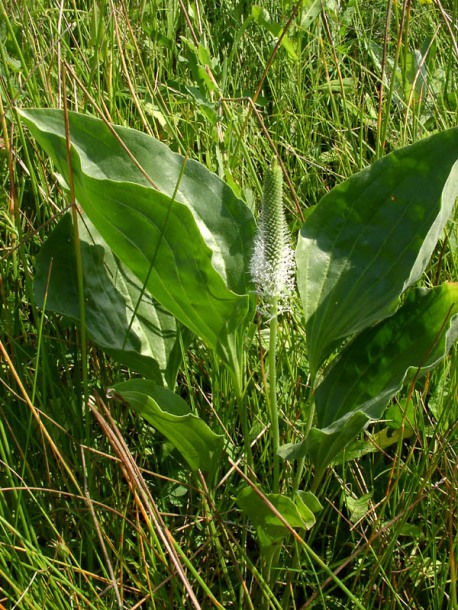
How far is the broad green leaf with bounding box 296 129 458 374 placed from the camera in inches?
53.7

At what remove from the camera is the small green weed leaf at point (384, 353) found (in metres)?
1.41

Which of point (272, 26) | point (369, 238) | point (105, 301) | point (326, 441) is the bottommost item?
point (326, 441)

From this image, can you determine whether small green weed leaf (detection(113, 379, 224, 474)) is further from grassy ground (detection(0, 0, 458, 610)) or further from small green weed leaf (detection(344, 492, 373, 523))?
small green weed leaf (detection(344, 492, 373, 523))

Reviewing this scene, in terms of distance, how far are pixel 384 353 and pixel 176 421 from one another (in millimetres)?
449

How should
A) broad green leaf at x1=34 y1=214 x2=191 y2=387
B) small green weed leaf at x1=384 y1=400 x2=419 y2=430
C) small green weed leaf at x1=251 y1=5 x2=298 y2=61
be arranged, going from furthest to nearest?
small green weed leaf at x1=251 y1=5 x2=298 y2=61
small green weed leaf at x1=384 y1=400 x2=419 y2=430
broad green leaf at x1=34 y1=214 x2=191 y2=387

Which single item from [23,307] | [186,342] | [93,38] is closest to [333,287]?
[186,342]

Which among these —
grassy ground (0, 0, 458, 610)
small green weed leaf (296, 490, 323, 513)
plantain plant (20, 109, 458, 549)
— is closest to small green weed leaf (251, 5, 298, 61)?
grassy ground (0, 0, 458, 610)

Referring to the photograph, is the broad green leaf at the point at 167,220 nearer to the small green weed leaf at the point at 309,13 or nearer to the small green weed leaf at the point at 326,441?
the small green weed leaf at the point at 326,441

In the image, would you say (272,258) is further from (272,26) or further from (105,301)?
(272,26)

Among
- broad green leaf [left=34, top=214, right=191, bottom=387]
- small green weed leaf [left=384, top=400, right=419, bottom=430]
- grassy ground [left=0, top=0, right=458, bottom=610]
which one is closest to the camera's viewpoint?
grassy ground [left=0, top=0, right=458, bottom=610]

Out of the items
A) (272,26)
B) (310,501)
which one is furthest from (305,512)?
(272,26)

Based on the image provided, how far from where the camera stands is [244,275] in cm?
142

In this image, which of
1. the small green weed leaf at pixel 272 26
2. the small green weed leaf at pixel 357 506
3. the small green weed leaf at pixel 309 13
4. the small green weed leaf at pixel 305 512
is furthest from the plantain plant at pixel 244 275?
the small green weed leaf at pixel 309 13

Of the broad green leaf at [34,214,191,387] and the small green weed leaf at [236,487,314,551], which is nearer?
the small green weed leaf at [236,487,314,551]
